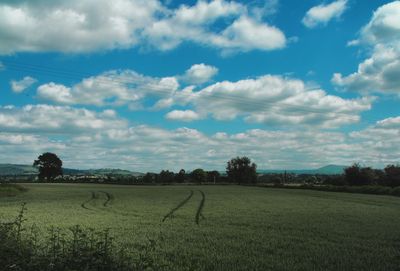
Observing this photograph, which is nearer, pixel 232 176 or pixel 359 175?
pixel 359 175

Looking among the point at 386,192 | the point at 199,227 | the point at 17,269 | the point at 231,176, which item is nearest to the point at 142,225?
the point at 199,227

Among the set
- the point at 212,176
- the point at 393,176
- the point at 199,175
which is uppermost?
the point at 199,175

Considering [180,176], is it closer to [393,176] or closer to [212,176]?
[212,176]

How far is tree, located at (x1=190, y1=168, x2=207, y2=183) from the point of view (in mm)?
171250

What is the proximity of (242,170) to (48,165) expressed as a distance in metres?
74.7

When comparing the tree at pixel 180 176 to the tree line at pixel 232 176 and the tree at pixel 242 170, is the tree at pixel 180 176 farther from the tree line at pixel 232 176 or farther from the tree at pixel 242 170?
the tree at pixel 242 170

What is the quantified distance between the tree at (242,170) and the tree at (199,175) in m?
10.5

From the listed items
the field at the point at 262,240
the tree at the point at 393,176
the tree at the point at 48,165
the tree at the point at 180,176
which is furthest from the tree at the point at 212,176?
the field at the point at 262,240

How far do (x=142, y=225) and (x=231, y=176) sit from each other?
154 metres

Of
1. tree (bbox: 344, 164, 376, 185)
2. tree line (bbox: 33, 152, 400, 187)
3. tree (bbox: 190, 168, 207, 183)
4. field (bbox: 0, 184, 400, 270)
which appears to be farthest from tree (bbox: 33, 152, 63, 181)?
field (bbox: 0, 184, 400, 270)

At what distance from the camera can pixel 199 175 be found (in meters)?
174

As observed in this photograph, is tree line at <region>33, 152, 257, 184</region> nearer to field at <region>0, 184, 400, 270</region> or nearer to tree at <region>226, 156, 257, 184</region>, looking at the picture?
tree at <region>226, 156, 257, 184</region>

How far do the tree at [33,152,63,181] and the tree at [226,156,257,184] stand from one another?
67.5 metres

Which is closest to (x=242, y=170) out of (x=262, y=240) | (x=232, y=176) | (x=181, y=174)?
(x=232, y=176)
